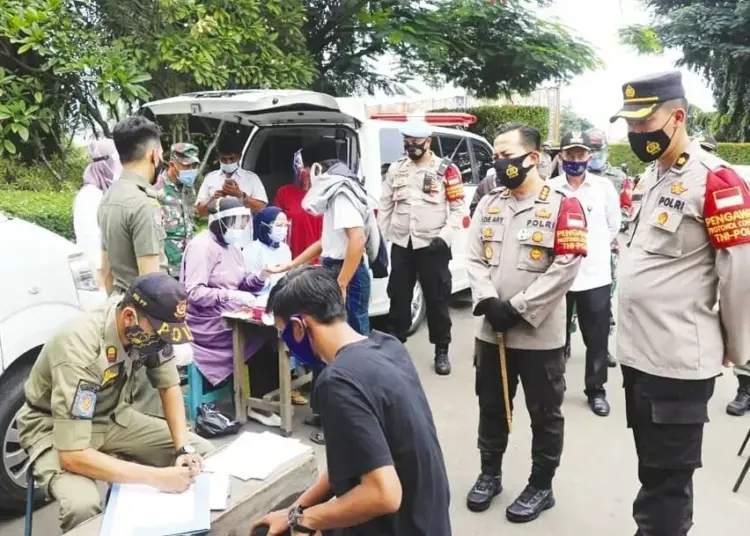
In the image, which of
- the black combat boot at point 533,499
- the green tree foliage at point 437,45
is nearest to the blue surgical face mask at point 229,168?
the black combat boot at point 533,499

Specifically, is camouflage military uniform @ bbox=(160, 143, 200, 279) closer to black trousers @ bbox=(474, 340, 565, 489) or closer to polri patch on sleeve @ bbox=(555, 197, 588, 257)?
black trousers @ bbox=(474, 340, 565, 489)

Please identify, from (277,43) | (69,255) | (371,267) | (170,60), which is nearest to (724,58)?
(277,43)

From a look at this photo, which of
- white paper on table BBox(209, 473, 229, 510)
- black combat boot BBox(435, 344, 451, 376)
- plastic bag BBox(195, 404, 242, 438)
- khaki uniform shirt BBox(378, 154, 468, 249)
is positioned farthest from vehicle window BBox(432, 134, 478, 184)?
white paper on table BBox(209, 473, 229, 510)

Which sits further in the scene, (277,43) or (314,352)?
(277,43)

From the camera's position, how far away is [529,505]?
3166 mm

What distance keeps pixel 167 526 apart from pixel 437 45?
876 cm

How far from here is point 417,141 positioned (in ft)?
15.9

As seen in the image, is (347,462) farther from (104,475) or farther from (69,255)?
(69,255)

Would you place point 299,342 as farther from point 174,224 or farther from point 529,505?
point 174,224

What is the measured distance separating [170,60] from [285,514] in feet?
20.4

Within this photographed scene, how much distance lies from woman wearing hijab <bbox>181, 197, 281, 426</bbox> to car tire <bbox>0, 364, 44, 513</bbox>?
1.14m

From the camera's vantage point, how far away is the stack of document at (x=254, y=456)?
2352 mm

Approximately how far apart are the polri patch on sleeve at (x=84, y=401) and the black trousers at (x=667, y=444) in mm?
2027

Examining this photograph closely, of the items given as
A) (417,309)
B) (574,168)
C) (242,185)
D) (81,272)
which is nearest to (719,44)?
(417,309)
